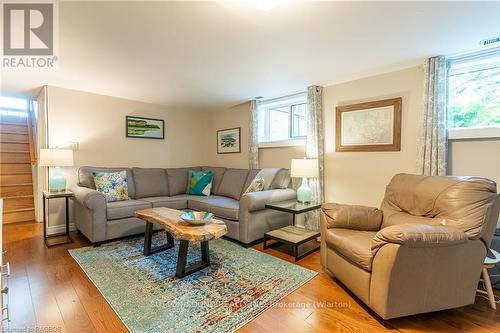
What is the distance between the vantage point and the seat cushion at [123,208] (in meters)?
2.97

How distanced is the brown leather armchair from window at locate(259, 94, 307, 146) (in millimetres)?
1947

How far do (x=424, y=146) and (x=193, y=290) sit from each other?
2570 mm

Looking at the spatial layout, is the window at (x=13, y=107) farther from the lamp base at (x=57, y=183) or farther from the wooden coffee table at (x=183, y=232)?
the wooden coffee table at (x=183, y=232)

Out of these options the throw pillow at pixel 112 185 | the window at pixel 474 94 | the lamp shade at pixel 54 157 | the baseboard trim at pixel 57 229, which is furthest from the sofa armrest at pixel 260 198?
the baseboard trim at pixel 57 229

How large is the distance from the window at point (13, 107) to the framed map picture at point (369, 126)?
5850 mm

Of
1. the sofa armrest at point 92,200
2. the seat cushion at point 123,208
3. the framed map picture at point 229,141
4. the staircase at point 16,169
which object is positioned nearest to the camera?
the sofa armrest at point 92,200

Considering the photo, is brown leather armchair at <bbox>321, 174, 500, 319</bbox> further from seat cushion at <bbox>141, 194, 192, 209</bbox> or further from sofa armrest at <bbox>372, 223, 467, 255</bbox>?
seat cushion at <bbox>141, 194, 192, 209</bbox>

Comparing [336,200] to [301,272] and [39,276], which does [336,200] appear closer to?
[301,272]

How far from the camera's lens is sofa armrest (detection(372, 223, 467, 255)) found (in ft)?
4.95

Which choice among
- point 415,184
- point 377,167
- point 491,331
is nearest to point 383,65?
point 377,167

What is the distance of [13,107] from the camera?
4.88m

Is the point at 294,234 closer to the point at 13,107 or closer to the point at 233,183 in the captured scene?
the point at 233,183

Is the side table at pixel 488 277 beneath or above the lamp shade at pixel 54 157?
beneath

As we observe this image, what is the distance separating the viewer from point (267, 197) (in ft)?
10.0
